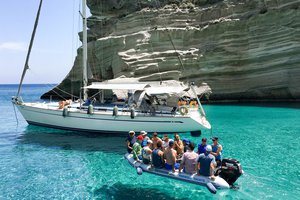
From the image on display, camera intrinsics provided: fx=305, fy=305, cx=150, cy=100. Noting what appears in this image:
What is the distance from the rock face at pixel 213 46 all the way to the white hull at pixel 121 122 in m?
17.0

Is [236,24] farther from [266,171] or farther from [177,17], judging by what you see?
[266,171]

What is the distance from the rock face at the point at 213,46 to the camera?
111 ft

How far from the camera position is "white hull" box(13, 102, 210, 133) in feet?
58.3

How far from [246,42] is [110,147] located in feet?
85.0

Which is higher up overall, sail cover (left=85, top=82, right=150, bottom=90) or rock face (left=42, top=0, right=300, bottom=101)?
rock face (left=42, top=0, right=300, bottom=101)

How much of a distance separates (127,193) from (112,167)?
294 cm

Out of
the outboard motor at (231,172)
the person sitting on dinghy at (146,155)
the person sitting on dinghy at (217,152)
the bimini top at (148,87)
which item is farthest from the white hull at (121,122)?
the outboard motor at (231,172)

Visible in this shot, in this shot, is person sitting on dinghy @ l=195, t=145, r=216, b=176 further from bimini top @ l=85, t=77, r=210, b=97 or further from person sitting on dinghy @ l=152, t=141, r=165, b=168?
bimini top @ l=85, t=77, r=210, b=97

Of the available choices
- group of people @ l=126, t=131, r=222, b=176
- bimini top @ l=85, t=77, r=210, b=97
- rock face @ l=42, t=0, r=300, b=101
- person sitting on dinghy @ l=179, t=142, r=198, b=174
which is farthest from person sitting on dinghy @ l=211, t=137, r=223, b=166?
rock face @ l=42, t=0, r=300, b=101

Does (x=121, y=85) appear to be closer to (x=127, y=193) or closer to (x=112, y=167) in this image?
(x=112, y=167)

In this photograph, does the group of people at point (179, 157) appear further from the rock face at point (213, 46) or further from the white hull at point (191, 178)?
the rock face at point (213, 46)

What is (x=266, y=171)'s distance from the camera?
465 inches

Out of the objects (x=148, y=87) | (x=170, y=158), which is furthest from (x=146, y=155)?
(x=148, y=87)

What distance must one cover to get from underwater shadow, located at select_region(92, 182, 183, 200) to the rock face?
24436mm
